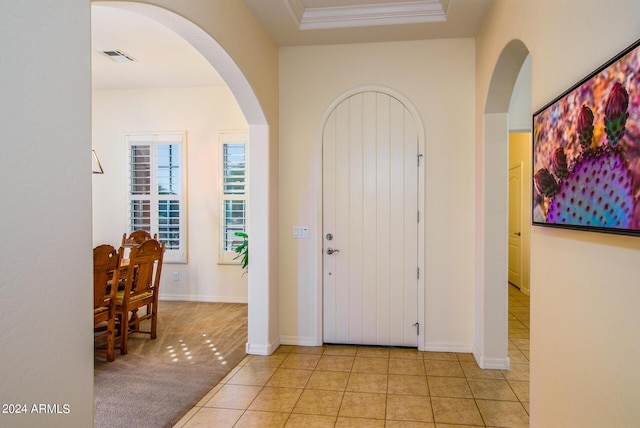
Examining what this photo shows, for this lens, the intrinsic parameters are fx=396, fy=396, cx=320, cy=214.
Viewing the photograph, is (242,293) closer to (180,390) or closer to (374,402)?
(180,390)

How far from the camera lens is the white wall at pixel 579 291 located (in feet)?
4.16

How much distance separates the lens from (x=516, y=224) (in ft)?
21.7

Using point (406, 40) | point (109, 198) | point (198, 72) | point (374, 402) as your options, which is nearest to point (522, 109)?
point (406, 40)

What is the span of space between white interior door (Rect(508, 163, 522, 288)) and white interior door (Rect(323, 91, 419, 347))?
11.5 ft

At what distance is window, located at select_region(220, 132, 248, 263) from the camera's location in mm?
5527

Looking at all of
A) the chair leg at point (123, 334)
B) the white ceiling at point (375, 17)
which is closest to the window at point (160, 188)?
the chair leg at point (123, 334)

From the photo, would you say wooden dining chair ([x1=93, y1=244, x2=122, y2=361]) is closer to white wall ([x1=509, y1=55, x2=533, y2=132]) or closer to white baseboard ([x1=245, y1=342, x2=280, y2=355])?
white baseboard ([x1=245, y1=342, x2=280, y2=355])

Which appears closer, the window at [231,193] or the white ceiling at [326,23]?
the white ceiling at [326,23]

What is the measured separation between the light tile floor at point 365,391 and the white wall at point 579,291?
2.12ft

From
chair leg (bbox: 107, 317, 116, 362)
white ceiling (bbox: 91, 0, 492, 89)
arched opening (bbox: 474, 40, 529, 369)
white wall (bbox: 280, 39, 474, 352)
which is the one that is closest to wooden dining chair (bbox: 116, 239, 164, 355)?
chair leg (bbox: 107, 317, 116, 362)

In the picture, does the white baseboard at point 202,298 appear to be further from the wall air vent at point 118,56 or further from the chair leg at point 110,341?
the wall air vent at point 118,56

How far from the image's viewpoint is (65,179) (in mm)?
1299

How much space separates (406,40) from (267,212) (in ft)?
6.78

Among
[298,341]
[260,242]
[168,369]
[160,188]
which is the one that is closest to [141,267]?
[168,369]
